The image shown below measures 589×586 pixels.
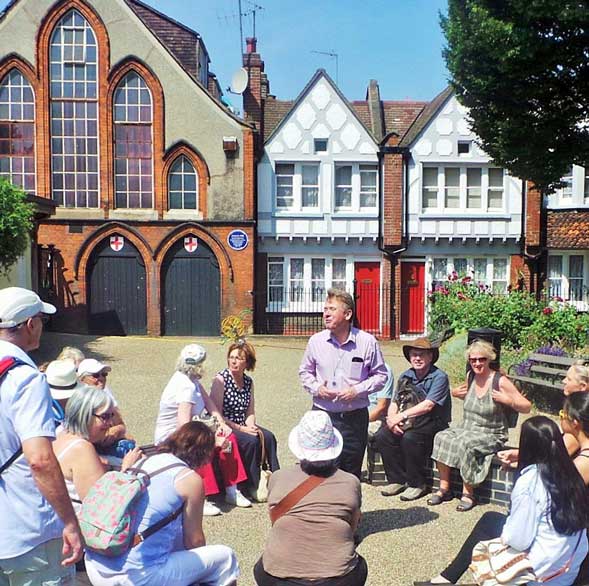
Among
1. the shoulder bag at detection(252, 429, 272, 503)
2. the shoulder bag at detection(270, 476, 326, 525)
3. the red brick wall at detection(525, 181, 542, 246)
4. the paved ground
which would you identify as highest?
the red brick wall at detection(525, 181, 542, 246)

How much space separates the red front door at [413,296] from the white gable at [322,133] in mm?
3999

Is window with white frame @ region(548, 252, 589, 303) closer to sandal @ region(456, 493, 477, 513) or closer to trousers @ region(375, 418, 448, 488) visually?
trousers @ region(375, 418, 448, 488)

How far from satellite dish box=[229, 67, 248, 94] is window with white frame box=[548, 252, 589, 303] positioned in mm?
11795


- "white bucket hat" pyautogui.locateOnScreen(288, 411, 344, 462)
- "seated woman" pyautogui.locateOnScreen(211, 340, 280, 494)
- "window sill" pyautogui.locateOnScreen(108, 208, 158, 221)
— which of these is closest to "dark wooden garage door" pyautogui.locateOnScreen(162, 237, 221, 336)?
"window sill" pyautogui.locateOnScreen(108, 208, 158, 221)

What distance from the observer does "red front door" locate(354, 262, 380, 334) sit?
2103 centimetres

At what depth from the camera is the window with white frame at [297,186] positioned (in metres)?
21.0

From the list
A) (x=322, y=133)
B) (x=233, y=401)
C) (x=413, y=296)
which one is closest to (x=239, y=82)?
(x=322, y=133)

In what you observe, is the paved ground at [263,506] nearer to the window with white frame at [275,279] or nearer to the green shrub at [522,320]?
the green shrub at [522,320]

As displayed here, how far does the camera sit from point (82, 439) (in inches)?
146

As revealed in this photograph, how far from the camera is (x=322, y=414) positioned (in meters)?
3.86

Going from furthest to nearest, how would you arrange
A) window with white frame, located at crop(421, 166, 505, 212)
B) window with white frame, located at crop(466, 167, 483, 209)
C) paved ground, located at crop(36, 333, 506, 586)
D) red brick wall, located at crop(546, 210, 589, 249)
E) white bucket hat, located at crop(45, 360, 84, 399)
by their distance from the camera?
window with white frame, located at crop(466, 167, 483, 209), window with white frame, located at crop(421, 166, 505, 212), red brick wall, located at crop(546, 210, 589, 249), paved ground, located at crop(36, 333, 506, 586), white bucket hat, located at crop(45, 360, 84, 399)

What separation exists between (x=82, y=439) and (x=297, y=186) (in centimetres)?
1787

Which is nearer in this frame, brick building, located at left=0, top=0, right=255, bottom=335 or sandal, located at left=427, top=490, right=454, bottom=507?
sandal, located at left=427, top=490, right=454, bottom=507

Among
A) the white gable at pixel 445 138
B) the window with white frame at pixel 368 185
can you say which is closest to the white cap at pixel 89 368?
the window with white frame at pixel 368 185
